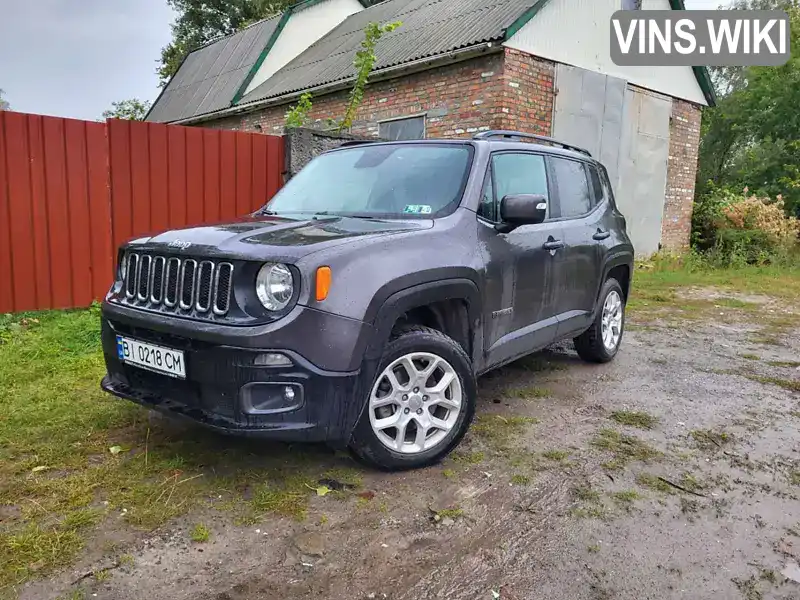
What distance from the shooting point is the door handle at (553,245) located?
4.15 m

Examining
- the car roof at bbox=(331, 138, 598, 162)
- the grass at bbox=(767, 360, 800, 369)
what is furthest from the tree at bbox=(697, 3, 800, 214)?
the car roof at bbox=(331, 138, 598, 162)

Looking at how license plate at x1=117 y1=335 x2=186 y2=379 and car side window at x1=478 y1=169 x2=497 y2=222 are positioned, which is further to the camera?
car side window at x1=478 y1=169 x2=497 y2=222

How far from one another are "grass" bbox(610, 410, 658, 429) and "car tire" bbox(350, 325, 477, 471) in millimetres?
1334

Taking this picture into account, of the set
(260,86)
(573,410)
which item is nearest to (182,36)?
(260,86)

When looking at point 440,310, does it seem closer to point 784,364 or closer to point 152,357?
point 152,357

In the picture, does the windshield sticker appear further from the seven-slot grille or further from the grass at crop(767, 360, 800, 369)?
the grass at crop(767, 360, 800, 369)

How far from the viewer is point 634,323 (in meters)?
7.54

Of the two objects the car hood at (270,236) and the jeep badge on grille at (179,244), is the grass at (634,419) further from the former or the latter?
the jeep badge on grille at (179,244)

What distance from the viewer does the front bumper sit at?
2676mm

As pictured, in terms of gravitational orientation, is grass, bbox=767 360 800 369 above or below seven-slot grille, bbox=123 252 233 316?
below

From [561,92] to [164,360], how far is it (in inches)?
381

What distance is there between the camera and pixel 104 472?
3117mm

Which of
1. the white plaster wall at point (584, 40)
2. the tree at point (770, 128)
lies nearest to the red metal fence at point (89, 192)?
the white plaster wall at point (584, 40)

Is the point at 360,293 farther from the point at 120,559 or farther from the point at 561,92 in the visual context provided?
the point at 561,92
